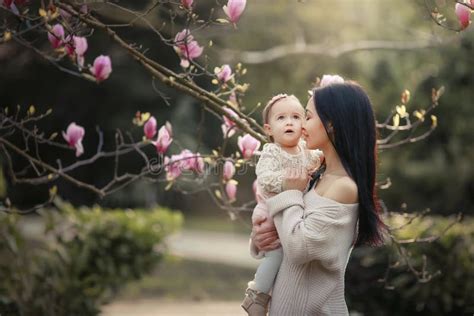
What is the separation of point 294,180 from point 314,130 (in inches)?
7.1

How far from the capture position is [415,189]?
15562 mm

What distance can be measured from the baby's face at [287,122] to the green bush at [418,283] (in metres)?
3.86

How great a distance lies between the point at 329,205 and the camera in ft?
9.56

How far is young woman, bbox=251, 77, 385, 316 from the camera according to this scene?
290 cm

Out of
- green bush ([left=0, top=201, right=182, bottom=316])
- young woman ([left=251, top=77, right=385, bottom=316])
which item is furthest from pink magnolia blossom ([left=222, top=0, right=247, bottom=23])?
green bush ([left=0, top=201, right=182, bottom=316])

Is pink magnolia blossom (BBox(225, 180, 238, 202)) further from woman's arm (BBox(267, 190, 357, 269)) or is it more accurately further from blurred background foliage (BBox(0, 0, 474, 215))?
blurred background foliage (BBox(0, 0, 474, 215))

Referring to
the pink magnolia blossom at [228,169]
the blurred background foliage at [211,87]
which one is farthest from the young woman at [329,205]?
the blurred background foliage at [211,87]

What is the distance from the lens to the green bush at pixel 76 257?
21.2 ft

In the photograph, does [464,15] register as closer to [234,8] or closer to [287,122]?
[234,8]

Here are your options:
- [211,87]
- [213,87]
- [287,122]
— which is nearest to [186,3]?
[287,122]

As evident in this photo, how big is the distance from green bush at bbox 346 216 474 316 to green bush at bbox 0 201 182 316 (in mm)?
2087

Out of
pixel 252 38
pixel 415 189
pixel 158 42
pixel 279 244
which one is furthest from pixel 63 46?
pixel 252 38

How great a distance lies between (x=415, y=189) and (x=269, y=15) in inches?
183

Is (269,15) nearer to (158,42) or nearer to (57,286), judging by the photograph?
(158,42)
